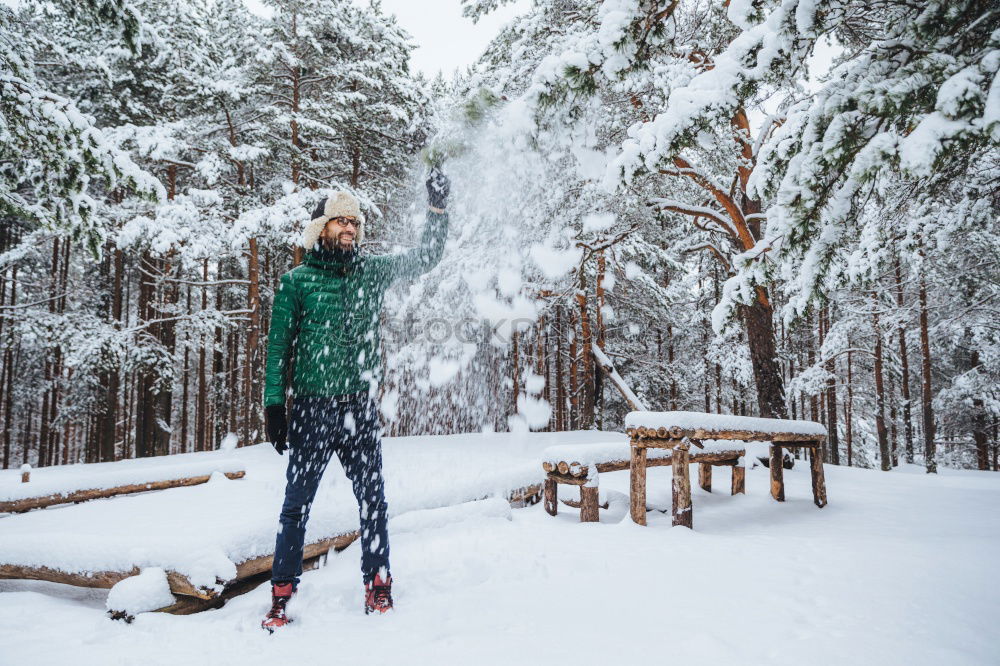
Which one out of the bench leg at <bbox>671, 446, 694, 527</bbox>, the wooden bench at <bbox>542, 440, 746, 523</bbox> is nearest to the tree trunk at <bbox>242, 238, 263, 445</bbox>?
the wooden bench at <bbox>542, 440, 746, 523</bbox>

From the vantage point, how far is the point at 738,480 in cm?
633

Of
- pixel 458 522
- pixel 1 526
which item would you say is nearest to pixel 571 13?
pixel 458 522

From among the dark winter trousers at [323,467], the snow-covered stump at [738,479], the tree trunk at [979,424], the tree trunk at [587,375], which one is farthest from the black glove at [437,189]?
the tree trunk at [979,424]

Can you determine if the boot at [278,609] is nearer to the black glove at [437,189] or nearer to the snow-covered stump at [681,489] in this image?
the black glove at [437,189]

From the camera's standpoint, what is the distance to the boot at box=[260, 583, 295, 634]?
7.50 feet

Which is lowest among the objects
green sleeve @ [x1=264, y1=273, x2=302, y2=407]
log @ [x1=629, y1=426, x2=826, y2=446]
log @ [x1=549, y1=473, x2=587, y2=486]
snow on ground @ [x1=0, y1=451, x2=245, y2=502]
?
snow on ground @ [x1=0, y1=451, x2=245, y2=502]

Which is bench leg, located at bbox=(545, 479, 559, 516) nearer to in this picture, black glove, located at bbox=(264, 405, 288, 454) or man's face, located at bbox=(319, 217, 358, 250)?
black glove, located at bbox=(264, 405, 288, 454)

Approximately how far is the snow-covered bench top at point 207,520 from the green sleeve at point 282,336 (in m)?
0.91

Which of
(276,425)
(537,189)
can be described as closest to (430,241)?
(276,425)

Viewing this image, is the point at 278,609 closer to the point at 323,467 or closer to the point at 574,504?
the point at 323,467

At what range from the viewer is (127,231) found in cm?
1075

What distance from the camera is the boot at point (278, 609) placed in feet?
7.50

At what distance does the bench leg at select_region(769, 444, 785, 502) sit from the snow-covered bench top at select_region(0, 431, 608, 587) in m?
2.87

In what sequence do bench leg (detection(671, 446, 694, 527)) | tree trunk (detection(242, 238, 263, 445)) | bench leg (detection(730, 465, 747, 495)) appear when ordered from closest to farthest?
bench leg (detection(671, 446, 694, 527)), bench leg (detection(730, 465, 747, 495)), tree trunk (detection(242, 238, 263, 445))
